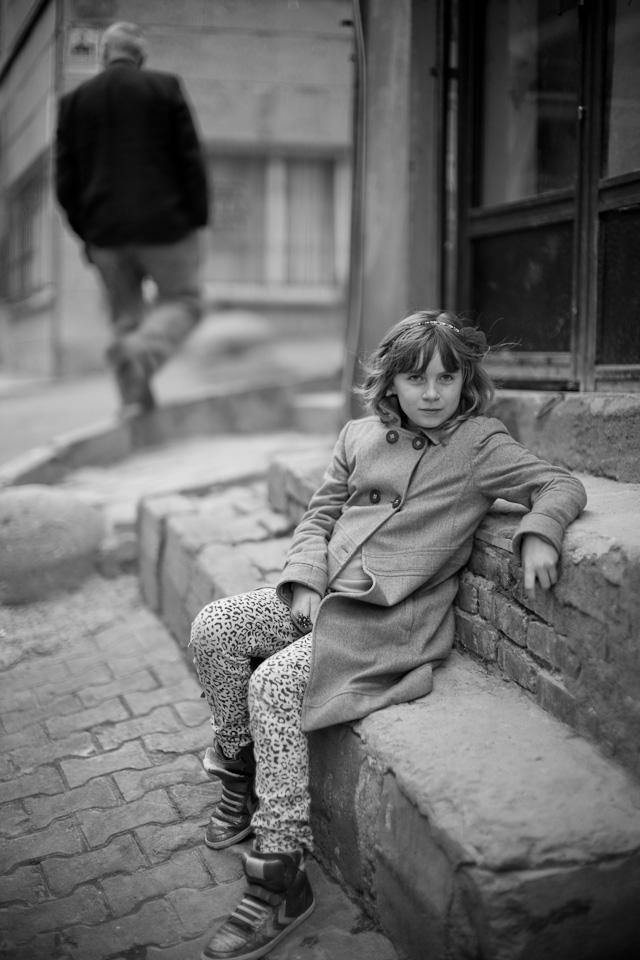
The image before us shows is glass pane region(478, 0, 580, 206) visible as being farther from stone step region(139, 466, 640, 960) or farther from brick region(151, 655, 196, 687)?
brick region(151, 655, 196, 687)

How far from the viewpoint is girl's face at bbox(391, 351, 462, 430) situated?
2.27 metres

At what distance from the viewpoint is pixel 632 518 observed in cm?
205

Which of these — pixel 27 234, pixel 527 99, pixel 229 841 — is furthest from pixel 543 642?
pixel 27 234

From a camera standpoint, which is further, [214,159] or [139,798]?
[214,159]

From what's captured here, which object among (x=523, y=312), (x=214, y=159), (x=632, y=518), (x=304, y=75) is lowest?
(x=632, y=518)

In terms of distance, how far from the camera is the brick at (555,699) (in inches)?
77.7

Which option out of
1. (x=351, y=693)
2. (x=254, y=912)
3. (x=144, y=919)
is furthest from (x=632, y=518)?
(x=144, y=919)

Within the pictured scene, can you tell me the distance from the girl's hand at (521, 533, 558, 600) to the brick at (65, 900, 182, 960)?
3.83ft

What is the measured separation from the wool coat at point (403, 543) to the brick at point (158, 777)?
2.52 feet

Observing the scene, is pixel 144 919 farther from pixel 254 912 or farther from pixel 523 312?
pixel 523 312

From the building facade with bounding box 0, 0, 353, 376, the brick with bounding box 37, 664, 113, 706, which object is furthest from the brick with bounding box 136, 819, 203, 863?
the building facade with bounding box 0, 0, 353, 376

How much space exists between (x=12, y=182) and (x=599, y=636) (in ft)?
37.3

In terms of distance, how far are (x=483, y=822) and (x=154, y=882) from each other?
0.97 m

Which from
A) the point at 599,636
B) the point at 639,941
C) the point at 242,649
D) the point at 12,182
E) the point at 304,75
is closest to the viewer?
the point at 639,941
